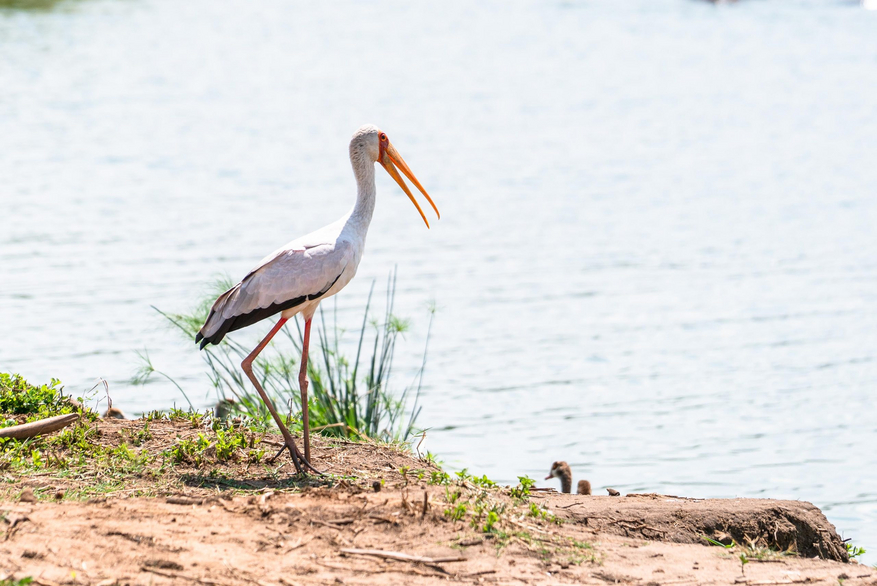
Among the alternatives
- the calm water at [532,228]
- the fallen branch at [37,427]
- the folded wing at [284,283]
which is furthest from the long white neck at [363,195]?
the calm water at [532,228]

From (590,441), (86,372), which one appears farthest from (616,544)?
(86,372)

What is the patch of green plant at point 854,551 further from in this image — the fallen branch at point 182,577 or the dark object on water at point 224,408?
the dark object on water at point 224,408

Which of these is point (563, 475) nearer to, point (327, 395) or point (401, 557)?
point (327, 395)

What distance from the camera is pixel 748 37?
1576 inches

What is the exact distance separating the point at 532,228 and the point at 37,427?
12.1m

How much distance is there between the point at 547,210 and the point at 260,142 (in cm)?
841

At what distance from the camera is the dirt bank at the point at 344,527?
15.9 ft

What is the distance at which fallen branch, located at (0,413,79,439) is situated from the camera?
640 centimetres

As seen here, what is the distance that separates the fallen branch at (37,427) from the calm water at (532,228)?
12.5ft

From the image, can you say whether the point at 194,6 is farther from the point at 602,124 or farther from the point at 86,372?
the point at 86,372

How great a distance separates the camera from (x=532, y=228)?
17719 mm

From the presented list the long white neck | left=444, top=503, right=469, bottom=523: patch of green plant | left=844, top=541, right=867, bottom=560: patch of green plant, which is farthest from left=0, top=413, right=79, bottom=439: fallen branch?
left=844, top=541, right=867, bottom=560: patch of green plant

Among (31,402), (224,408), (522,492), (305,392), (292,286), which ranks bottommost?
(522,492)

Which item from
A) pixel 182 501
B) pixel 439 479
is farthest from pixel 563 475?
pixel 182 501
